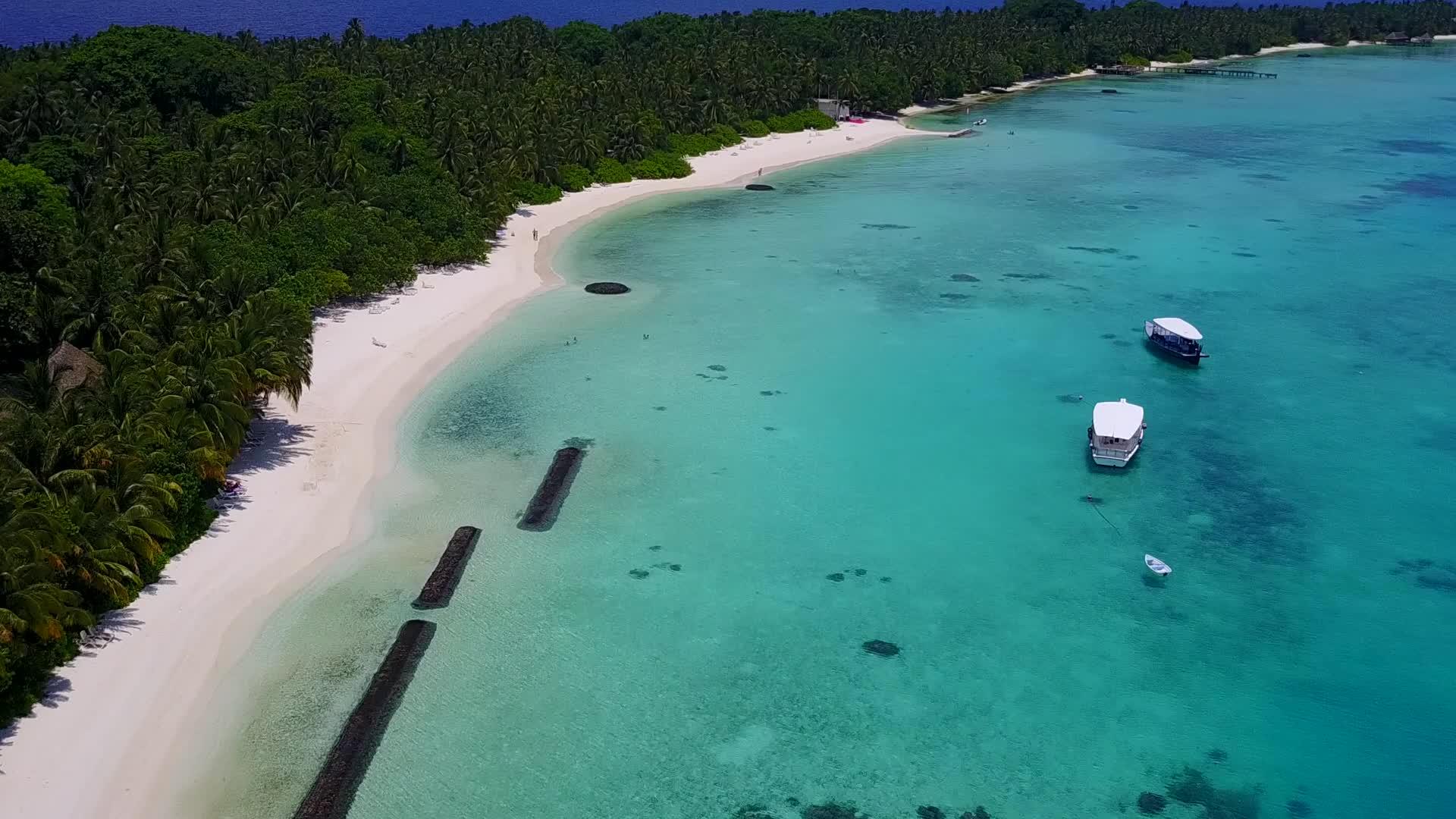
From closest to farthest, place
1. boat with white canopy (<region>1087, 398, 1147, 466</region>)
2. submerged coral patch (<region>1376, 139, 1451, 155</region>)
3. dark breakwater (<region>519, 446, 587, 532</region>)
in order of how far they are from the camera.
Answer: dark breakwater (<region>519, 446, 587, 532</region>)
boat with white canopy (<region>1087, 398, 1147, 466</region>)
submerged coral patch (<region>1376, 139, 1451, 155</region>)

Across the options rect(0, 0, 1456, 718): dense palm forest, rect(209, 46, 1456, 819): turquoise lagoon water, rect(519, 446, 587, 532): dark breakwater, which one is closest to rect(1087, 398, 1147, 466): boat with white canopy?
rect(209, 46, 1456, 819): turquoise lagoon water

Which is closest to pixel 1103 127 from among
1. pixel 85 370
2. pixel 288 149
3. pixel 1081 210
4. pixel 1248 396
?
pixel 1081 210

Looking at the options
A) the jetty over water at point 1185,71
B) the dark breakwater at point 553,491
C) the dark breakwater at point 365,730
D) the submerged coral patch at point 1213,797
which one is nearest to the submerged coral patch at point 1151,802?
the submerged coral patch at point 1213,797

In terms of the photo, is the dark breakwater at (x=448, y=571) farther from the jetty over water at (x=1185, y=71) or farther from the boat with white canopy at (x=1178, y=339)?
the jetty over water at (x=1185, y=71)

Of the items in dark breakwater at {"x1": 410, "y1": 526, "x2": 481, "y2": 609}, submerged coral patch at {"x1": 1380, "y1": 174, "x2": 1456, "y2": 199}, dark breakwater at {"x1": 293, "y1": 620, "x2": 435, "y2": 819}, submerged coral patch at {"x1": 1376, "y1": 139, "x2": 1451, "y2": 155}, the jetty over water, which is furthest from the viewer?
the jetty over water

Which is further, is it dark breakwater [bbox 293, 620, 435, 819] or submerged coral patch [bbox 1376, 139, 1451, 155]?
submerged coral patch [bbox 1376, 139, 1451, 155]

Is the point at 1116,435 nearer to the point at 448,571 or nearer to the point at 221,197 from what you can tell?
the point at 448,571

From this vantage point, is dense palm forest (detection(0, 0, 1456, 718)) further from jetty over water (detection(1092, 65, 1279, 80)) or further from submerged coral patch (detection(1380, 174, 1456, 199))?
jetty over water (detection(1092, 65, 1279, 80))
